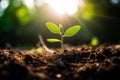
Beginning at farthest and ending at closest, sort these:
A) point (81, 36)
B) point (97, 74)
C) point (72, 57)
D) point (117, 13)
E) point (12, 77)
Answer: point (117, 13)
point (81, 36)
point (72, 57)
point (97, 74)
point (12, 77)

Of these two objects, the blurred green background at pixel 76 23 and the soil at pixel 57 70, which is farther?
the blurred green background at pixel 76 23

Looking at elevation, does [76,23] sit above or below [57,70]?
above

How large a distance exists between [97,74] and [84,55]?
800mm

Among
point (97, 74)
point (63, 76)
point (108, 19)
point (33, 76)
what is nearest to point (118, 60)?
point (97, 74)

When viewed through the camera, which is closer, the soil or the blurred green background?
the soil

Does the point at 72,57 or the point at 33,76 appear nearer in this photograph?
the point at 33,76

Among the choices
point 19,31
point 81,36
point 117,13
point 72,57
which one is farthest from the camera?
point 19,31

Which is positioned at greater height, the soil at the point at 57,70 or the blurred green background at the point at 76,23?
the blurred green background at the point at 76,23

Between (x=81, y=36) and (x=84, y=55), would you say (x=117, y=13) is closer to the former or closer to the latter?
(x=81, y=36)

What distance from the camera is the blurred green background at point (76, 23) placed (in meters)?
12.2

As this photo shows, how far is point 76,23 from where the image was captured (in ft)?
42.5

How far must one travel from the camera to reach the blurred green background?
1223 centimetres

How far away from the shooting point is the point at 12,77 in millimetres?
1513

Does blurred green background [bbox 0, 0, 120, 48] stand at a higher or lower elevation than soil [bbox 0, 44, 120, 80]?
higher
